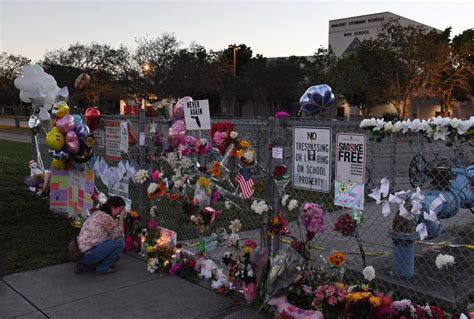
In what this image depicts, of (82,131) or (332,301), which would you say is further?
(82,131)

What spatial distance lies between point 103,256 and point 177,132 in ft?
5.31

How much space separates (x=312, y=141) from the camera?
3.93m

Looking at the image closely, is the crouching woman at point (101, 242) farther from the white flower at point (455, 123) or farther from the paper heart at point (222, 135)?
the white flower at point (455, 123)

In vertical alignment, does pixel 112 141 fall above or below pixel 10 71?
below

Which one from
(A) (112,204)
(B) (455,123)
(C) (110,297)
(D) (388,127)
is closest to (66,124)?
(A) (112,204)

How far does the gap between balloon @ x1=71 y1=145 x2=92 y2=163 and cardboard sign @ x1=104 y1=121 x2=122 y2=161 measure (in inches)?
14.4

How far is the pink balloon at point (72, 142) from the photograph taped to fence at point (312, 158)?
3.97 m

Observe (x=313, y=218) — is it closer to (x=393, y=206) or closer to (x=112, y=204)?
(x=393, y=206)

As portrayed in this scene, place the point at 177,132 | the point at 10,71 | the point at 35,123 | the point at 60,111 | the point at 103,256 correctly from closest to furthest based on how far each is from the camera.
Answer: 1. the point at 103,256
2. the point at 177,132
3. the point at 60,111
4. the point at 35,123
5. the point at 10,71

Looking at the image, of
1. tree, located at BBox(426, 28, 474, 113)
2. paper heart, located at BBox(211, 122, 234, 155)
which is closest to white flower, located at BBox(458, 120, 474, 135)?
paper heart, located at BBox(211, 122, 234, 155)

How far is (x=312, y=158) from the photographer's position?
3951mm

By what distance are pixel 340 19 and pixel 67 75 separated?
Result: 149 feet

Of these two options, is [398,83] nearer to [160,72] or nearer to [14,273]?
[160,72]

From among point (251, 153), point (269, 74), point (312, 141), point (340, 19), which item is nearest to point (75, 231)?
point (251, 153)
